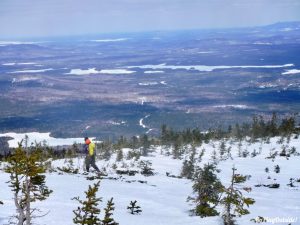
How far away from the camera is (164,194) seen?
→ 69.9 feet

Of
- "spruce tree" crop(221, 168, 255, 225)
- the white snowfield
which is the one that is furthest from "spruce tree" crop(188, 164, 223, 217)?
"spruce tree" crop(221, 168, 255, 225)

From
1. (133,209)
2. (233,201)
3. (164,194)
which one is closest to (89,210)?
(233,201)

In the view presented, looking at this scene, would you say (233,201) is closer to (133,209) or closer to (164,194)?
(133,209)

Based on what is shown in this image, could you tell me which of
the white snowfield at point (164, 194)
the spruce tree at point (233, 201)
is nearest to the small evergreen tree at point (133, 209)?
the white snowfield at point (164, 194)

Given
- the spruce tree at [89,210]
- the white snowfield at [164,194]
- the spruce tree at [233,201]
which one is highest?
the spruce tree at [89,210]

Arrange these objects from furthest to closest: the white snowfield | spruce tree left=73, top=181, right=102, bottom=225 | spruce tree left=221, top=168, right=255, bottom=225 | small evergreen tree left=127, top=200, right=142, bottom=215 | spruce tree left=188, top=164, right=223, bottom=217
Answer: small evergreen tree left=127, top=200, right=142, bottom=215, spruce tree left=188, top=164, right=223, bottom=217, the white snowfield, spruce tree left=221, top=168, right=255, bottom=225, spruce tree left=73, top=181, right=102, bottom=225

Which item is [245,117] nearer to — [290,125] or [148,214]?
[290,125]

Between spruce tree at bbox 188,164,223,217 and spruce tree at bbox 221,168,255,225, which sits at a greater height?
spruce tree at bbox 221,168,255,225

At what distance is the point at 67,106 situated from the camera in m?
176

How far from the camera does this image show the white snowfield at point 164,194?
1625 cm

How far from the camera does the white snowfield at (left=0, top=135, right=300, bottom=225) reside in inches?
640

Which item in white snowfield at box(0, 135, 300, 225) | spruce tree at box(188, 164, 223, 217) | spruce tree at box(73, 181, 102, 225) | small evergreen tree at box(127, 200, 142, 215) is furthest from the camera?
small evergreen tree at box(127, 200, 142, 215)

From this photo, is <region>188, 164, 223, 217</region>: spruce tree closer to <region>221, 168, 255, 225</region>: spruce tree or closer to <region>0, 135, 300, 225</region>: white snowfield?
<region>0, 135, 300, 225</region>: white snowfield

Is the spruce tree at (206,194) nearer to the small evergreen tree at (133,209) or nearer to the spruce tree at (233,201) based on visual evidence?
the spruce tree at (233,201)
